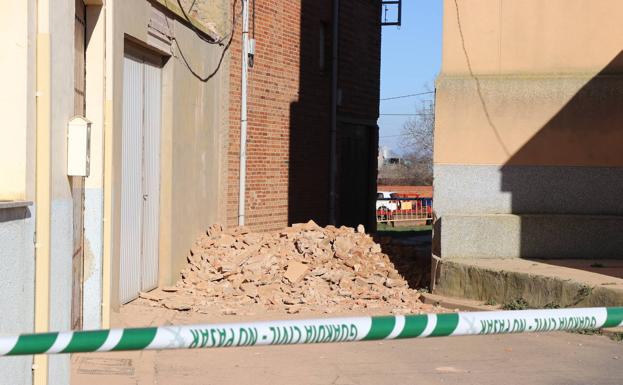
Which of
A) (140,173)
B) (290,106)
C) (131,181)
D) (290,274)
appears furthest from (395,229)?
(131,181)

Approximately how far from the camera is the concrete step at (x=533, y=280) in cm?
1078

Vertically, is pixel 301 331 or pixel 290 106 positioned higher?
pixel 290 106

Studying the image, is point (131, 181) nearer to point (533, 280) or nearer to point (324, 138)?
point (533, 280)

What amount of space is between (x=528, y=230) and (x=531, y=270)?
1412 mm

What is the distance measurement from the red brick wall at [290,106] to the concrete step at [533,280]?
17.0ft

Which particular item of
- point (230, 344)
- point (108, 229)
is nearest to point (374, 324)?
point (230, 344)

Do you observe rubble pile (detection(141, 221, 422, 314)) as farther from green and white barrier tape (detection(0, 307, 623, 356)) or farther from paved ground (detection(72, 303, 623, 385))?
green and white barrier tape (detection(0, 307, 623, 356))

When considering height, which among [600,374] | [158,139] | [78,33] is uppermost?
[78,33]

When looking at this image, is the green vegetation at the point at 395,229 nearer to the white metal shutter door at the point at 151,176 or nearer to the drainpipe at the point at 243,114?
the drainpipe at the point at 243,114

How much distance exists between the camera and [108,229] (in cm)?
954

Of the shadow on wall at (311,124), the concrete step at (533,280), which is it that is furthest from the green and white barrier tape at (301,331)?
the shadow on wall at (311,124)

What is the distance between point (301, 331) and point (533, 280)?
26.8 ft

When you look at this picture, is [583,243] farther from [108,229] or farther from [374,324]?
[374,324]

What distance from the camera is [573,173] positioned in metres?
13.6
